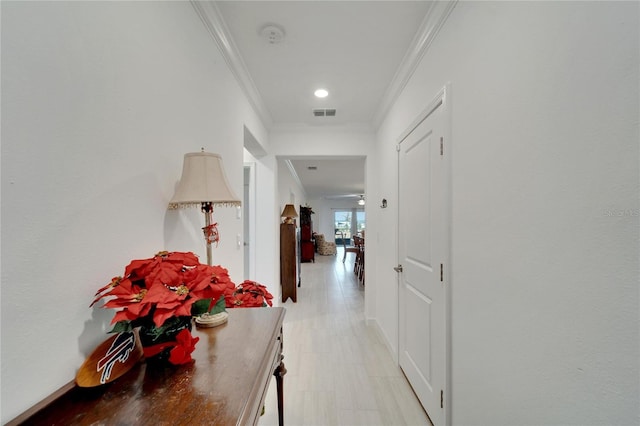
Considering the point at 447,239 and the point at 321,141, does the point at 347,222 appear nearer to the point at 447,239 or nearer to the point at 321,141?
the point at 321,141

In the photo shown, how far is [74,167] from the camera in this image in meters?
0.70

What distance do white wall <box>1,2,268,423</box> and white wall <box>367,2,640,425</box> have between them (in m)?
1.37

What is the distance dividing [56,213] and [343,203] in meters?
12.4

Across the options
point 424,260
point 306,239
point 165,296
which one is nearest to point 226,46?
point 165,296

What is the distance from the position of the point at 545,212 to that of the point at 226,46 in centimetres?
195

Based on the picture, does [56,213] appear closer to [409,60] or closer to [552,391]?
[552,391]

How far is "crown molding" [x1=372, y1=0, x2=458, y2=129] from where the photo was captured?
1471 mm

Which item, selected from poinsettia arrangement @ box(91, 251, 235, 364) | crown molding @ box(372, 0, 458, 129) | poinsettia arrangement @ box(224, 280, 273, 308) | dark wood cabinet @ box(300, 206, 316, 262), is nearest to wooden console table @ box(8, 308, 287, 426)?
poinsettia arrangement @ box(91, 251, 235, 364)

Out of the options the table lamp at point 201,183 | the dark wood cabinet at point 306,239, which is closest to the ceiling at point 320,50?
the table lamp at point 201,183

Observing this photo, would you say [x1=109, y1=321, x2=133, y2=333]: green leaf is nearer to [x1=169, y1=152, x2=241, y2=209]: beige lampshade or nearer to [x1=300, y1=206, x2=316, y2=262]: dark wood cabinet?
[x1=169, y1=152, x2=241, y2=209]: beige lampshade

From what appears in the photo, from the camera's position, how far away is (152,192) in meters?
1.03

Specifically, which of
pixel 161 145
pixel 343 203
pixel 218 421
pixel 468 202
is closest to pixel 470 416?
pixel 468 202

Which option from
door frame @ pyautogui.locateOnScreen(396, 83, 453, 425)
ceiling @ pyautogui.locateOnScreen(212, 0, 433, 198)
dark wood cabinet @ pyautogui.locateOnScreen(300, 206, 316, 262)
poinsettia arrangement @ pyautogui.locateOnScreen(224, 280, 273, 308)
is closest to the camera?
poinsettia arrangement @ pyautogui.locateOnScreen(224, 280, 273, 308)

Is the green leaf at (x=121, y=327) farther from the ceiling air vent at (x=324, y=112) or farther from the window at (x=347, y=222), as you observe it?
the window at (x=347, y=222)
